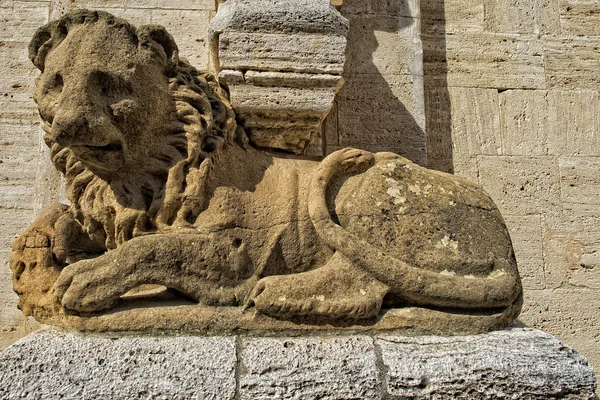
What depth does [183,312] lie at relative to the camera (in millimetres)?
2365

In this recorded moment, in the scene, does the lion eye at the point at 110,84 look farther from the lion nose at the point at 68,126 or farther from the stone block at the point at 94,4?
the stone block at the point at 94,4

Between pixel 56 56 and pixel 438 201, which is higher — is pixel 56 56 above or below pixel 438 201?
above

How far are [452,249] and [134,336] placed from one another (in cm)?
124

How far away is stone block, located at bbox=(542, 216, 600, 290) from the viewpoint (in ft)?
12.1

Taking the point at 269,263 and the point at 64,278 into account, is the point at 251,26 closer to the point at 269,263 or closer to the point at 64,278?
the point at 269,263

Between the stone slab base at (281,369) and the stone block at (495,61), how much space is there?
2.00 m

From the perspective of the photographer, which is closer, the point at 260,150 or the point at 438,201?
the point at 438,201

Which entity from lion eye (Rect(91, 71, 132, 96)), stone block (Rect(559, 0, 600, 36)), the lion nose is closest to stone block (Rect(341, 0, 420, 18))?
stone block (Rect(559, 0, 600, 36))

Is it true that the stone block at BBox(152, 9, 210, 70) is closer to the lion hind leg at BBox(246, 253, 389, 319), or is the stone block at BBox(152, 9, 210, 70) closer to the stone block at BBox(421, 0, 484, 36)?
the stone block at BBox(421, 0, 484, 36)

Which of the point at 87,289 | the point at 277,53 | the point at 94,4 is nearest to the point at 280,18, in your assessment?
the point at 277,53

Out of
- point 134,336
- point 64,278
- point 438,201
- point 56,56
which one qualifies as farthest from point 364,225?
point 56,56

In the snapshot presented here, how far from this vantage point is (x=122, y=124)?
2516mm

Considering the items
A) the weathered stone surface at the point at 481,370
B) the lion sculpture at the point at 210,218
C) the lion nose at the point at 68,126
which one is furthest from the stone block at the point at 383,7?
the weathered stone surface at the point at 481,370

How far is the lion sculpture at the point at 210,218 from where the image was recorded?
2.41 meters
